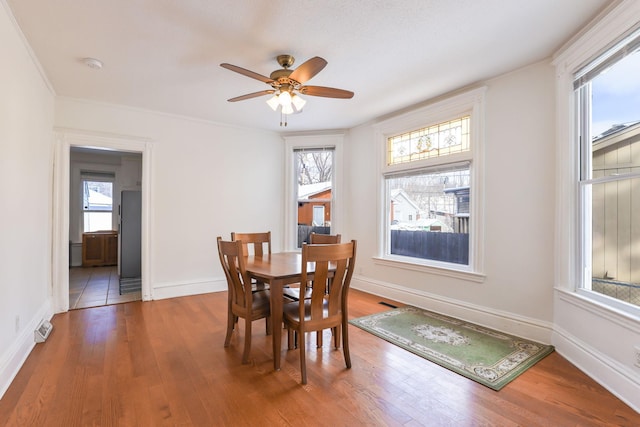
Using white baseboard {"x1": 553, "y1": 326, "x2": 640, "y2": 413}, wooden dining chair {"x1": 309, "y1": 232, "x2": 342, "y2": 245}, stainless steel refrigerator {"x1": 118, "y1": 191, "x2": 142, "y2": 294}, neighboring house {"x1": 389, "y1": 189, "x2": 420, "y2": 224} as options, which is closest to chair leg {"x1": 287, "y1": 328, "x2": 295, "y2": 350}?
wooden dining chair {"x1": 309, "y1": 232, "x2": 342, "y2": 245}

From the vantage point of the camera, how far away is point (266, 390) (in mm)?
1998

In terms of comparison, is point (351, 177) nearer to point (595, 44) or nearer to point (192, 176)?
point (192, 176)

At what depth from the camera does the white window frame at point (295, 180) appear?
4.93 meters

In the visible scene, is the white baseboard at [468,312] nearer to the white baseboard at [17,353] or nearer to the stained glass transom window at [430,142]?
the stained glass transom window at [430,142]

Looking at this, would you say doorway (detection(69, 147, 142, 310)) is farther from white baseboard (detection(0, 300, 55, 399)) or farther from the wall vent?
white baseboard (detection(0, 300, 55, 399))

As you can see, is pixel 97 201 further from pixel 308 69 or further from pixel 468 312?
pixel 468 312

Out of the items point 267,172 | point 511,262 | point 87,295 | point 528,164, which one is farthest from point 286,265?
point 87,295

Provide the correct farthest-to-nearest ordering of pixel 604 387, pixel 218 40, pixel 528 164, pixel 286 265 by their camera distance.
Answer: pixel 528 164 → pixel 286 265 → pixel 218 40 → pixel 604 387

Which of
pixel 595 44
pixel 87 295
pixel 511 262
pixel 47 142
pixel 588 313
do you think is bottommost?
pixel 87 295

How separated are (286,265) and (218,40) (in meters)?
1.89

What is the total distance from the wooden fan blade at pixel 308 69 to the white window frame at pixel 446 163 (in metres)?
1.95

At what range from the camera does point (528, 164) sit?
112 inches

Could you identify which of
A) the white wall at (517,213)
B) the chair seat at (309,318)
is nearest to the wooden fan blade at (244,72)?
the chair seat at (309,318)

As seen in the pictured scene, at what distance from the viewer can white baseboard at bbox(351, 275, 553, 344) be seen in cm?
277
